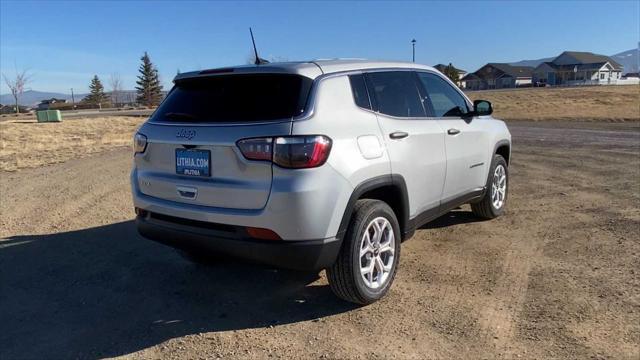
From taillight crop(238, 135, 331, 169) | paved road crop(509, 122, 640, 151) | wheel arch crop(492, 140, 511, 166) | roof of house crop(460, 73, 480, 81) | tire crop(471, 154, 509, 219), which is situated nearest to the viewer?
taillight crop(238, 135, 331, 169)

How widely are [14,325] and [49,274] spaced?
1011 millimetres

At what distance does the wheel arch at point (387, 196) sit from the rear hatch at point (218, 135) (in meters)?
0.60

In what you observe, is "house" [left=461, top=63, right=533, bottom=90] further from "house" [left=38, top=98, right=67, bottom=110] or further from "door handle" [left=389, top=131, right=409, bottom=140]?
"door handle" [left=389, top=131, right=409, bottom=140]

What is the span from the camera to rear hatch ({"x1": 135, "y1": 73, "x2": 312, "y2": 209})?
3203 mm

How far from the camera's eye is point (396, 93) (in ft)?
13.8

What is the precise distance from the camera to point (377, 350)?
10.2 feet

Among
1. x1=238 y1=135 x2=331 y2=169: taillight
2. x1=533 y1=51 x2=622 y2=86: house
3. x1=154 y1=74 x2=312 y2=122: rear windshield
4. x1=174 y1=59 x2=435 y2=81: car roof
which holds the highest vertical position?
x1=533 y1=51 x2=622 y2=86: house

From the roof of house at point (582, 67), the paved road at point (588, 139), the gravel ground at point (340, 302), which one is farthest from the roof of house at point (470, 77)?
the gravel ground at point (340, 302)

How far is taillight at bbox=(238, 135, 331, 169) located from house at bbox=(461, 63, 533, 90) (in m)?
106

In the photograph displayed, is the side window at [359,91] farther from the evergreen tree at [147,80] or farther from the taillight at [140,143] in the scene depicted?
the evergreen tree at [147,80]

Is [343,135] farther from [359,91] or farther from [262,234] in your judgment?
[262,234]

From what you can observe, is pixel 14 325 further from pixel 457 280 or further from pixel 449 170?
pixel 449 170

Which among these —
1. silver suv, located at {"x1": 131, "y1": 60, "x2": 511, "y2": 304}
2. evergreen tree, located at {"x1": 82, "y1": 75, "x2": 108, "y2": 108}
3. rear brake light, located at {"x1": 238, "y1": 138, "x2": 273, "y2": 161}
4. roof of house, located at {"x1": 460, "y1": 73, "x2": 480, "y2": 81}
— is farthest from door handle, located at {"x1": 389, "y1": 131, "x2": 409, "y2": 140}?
roof of house, located at {"x1": 460, "y1": 73, "x2": 480, "y2": 81}

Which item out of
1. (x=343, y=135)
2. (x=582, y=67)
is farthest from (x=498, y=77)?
(x=343, y=135)
